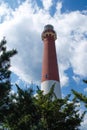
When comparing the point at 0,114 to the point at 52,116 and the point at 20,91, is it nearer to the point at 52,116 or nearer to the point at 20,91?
the point at 20,91

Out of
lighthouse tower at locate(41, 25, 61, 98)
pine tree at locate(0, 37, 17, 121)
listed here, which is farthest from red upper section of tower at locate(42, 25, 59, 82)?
pine tree at locate(0, 37, 17, 121)

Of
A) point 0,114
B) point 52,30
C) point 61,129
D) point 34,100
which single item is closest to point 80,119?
point 61,129

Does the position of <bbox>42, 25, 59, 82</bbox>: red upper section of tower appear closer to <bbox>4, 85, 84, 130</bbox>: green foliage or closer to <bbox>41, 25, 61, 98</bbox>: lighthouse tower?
<bbox>41, 25, 61, 98</bbox>: lighthouse tower

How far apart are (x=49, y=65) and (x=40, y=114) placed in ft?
61.7

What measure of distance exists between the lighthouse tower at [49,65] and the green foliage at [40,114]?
1473cm

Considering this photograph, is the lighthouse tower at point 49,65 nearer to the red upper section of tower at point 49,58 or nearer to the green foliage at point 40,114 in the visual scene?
the red upper section of tower at point 49,58

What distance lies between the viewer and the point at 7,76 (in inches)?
936

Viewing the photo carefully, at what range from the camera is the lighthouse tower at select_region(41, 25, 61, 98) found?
37719 mm

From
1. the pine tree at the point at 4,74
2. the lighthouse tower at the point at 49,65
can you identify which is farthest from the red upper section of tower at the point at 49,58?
the pine tree at the point at 4,74

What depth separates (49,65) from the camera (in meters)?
39.4

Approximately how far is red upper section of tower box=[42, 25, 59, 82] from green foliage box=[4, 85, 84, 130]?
A: 52.4ft

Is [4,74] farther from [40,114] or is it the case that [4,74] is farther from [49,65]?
[49,65]

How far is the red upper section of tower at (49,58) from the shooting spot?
38.6 m

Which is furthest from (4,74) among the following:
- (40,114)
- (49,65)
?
(49,65)
